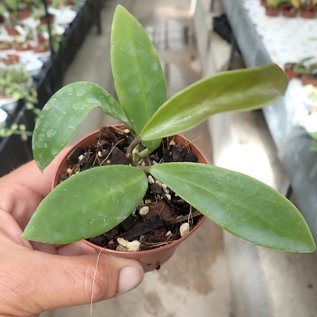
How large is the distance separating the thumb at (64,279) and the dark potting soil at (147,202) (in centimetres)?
3

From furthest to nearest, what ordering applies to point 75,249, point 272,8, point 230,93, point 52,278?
point 272,8 < point 75,249 < point 52,278 < point 230,93

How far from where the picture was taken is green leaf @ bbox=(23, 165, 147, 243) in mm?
449

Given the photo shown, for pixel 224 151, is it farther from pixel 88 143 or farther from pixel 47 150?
pixel 47 150

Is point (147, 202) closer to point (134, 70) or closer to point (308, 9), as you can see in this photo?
point (134, 70)

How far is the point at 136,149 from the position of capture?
24.5 inches

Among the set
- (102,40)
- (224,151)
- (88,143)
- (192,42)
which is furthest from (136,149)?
(192,42)

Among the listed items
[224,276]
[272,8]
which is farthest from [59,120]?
[272,8]

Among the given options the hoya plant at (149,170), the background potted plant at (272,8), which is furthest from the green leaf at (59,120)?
the background potted plant at (272,8)

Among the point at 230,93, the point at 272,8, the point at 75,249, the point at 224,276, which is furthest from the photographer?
the point at 272,8

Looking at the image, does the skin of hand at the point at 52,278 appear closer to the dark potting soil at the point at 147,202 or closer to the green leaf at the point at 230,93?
the dark potting soil at the point at 147,202

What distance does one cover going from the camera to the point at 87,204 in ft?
1.56

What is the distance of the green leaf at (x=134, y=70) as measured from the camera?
538mm

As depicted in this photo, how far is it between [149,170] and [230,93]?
0.54ft

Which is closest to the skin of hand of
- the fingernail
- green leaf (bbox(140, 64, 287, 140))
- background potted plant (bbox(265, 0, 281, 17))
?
the fingernail
